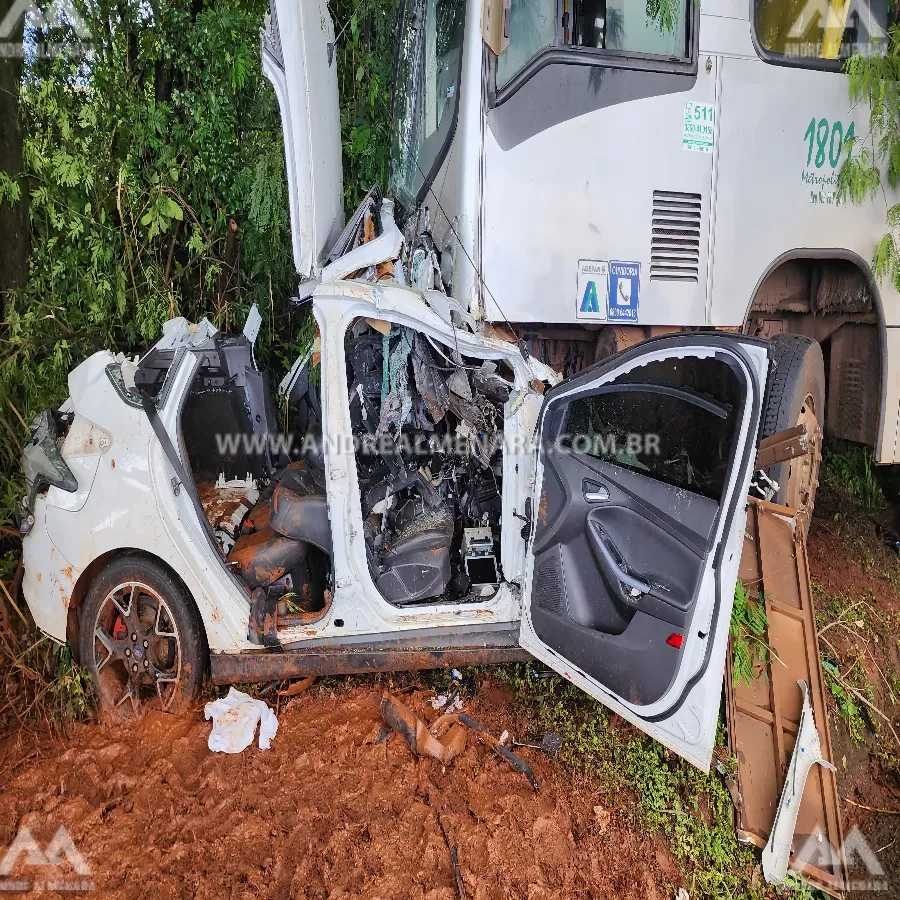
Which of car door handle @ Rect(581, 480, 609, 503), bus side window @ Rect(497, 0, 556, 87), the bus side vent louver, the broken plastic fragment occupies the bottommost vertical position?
the broken plastic fragment

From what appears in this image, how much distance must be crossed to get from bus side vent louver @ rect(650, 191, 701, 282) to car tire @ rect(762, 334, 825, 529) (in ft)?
1.96

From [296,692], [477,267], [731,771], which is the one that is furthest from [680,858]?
[477,267]

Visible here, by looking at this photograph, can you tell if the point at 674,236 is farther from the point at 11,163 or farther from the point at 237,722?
the point at 11,163

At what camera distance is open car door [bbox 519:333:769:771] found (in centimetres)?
193

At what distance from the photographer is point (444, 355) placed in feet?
9.06

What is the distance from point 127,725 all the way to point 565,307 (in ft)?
9.15

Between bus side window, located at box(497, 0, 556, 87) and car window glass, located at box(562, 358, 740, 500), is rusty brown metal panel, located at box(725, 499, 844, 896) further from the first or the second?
bus side window, located at box(497, 0, 556, 87)

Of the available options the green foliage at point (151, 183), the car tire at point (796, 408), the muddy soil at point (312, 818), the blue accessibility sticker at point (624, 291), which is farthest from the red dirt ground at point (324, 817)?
the green foliage at point (151, 183)

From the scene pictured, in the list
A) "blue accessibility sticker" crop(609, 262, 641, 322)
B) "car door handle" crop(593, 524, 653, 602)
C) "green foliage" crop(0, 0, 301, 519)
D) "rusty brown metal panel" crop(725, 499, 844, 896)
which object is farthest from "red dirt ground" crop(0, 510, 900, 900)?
"green foliage" crop(0, 0, 301, 519)

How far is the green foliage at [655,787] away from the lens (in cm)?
236

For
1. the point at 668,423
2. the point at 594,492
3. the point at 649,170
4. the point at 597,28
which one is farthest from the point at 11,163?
the point at 668,423

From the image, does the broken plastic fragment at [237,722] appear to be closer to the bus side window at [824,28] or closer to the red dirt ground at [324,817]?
the red dirt ground at [324,817]

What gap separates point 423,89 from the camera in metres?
3.71

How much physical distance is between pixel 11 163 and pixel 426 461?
12.0 ft
